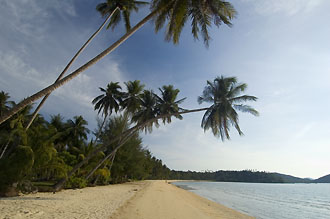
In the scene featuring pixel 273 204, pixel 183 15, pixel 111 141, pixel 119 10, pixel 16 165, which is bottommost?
pixel 273 204

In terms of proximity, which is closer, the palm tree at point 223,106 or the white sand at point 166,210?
the white sand at point 166,210

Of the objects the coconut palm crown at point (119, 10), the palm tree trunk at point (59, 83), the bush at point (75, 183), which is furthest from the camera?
the bush at point (75, 183)

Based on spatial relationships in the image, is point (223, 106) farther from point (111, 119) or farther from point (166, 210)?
point (111, 119)

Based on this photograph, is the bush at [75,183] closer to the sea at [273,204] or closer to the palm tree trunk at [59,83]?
the palm tree trunk at [59,83]

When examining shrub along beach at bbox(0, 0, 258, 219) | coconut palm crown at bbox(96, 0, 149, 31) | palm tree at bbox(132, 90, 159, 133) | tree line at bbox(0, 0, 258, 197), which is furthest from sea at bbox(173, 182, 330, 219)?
coconut palm crown at bbox(96, 0, 149, 31)

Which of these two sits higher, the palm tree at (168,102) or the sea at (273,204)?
the palm tree at (168,102)

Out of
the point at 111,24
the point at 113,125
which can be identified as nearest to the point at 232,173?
the point at 113,125

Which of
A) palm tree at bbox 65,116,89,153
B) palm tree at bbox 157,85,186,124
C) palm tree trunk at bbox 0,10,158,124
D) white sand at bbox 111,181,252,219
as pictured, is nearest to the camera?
palm tree trunk at bbox 0,10,158,124

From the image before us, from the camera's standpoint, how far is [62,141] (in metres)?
29.7

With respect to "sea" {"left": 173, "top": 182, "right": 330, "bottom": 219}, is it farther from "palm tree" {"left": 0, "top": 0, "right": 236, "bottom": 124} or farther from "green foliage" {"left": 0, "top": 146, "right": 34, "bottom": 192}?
"green foliage" {"left": 0, "top": 146, "right": 34, "bottom": 192}

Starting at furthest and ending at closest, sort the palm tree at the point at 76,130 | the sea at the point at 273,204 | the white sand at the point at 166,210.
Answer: the palm tree at the point at 76,130
the sea at the point at 273,204
the white sand at the point at 166,210

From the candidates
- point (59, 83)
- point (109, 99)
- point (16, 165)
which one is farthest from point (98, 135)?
point (59, 83)

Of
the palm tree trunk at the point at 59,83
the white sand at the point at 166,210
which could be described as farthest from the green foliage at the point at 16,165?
the white sand at the point at 166,210

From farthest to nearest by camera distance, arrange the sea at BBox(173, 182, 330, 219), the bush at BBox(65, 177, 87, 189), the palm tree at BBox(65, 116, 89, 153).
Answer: the palm tree at BBox(65, 116, 89, 153) → the bush at BBox(65, 177, 87, 189) → the sea at BBox(173, 182, 330, 219)
